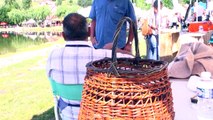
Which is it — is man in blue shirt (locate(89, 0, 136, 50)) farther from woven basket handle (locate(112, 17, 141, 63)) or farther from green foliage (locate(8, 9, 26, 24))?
green foliage (locate(8, 9, 26, 24))

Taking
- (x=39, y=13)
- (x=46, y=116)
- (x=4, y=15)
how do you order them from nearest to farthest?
(x=46, y=116), (x=39, y=13), (x=4, y=15)

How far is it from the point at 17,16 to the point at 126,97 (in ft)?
176

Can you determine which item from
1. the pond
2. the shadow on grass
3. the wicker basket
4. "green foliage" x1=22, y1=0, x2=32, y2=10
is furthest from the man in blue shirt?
"green foliage" x1=22, y1=0, x2=32, y2=10

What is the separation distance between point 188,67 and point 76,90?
599mm

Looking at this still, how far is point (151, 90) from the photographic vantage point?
35.6 inches

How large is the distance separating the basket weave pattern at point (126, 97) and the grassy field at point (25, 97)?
9.60 ft

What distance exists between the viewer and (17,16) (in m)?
52.4

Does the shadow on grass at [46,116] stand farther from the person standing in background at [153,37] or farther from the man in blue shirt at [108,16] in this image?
the person standing in background at [153,37]

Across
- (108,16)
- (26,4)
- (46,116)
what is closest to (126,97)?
(108,16)

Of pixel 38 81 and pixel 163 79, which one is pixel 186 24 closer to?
pixel 38 81

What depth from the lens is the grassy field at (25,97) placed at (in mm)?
4148

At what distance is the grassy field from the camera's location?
4.15 metres

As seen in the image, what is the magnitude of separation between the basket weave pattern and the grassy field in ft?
9.60

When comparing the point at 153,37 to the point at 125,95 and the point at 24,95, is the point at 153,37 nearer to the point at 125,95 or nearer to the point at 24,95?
the point at 24,95
